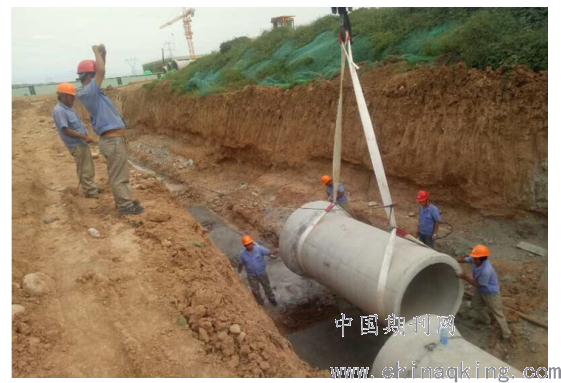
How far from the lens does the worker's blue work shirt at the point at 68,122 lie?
5934mm

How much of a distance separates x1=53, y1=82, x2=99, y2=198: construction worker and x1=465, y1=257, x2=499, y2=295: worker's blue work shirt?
6.33m

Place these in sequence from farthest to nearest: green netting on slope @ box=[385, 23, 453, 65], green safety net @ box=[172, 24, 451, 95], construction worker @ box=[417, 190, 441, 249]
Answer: green safety net @ box=[172, 24, 451, 95] < green netting on slope @ box=[385, 23, 453, 65] < construction worker @ box=[417, 190, 441, 249]

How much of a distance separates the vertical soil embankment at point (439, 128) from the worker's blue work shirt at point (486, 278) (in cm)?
257

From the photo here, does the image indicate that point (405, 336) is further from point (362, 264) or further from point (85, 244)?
point (85, 244)

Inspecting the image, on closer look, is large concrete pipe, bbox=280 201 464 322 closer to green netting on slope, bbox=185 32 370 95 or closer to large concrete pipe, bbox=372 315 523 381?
large concrete pipe, bbox=372 315 523 381

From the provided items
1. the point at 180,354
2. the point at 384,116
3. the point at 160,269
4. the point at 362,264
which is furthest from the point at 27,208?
the point at 384,116

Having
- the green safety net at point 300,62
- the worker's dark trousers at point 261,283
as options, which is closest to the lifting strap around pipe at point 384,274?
the worker's dark trousers at point 261,283

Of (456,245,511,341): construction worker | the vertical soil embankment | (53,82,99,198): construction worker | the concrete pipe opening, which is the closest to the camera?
(456,245,511,341): construction worker

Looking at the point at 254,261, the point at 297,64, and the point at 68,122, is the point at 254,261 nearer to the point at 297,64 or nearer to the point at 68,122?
the point at 68,122

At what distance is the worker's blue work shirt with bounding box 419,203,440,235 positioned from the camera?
6637 mm

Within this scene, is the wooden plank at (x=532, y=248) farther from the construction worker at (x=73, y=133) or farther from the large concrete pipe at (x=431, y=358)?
the construction worker at (x=73, y=133)

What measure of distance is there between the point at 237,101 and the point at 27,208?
869cm

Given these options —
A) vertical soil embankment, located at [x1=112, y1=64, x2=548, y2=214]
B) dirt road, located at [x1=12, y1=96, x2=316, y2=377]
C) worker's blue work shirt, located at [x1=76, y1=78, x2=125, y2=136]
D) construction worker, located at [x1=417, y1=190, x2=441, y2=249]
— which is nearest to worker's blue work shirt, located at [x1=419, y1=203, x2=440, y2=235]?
construction worker, located at [x1=417, y1=190, x2=441, y2=249]

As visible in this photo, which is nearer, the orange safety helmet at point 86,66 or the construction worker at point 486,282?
the construction worker at point 486,282
